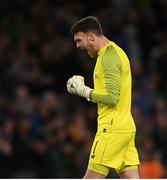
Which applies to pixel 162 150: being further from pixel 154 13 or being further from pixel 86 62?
pixel 154 13

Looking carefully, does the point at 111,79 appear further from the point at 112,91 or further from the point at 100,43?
the point at 100,43

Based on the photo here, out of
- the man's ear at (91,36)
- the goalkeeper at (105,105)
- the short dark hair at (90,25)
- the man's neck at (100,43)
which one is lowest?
the goalkeeper at (105,105)

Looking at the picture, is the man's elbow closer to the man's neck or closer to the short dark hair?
the man's neck

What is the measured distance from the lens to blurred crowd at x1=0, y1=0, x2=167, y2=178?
12.0 metres

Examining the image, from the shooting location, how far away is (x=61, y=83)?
1339cm

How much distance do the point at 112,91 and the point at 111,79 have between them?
101 millimetres

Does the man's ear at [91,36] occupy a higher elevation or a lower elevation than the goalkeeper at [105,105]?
higher

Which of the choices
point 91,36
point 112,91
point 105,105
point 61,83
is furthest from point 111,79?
point 61,83

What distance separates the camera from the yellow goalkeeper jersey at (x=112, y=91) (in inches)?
295

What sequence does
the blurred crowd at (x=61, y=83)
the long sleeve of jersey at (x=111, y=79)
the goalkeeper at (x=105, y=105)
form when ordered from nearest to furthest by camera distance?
1. the long sleeve of jersey at (x=111, y=79)
2. the goalkeeper at (x=105, y=105)
3. the blurred crowd at (x=61, y=83)

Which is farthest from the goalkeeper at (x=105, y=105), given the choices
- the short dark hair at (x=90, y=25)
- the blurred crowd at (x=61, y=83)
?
the blurred crowd at (x=61, y=83)

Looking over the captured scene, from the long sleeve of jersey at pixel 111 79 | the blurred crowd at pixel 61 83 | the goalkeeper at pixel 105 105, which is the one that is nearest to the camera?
the long sleeve of jersey at pixel 111 79

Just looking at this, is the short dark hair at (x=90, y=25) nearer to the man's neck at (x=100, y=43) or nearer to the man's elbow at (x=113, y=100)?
the man's neck at (x=100, y=43)

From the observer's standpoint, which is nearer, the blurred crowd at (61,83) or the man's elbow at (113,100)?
the man's elbow at (113,100)
